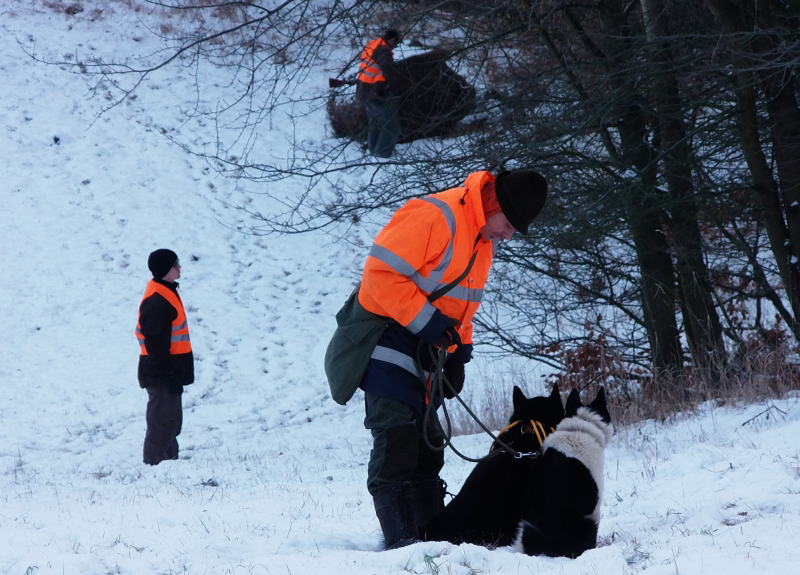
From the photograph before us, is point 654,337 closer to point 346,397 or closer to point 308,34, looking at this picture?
point 308,34

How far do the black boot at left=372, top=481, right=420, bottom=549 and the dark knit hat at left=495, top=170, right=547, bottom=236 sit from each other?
1386mm

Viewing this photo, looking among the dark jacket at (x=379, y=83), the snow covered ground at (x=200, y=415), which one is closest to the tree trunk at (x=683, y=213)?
the snow covered ground at (x=200, y=415)

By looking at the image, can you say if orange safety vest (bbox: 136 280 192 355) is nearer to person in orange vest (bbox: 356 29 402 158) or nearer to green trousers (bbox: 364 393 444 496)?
person in orange vest (bbox: 356 29 402 158)

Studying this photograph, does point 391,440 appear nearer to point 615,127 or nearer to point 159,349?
point 159,349

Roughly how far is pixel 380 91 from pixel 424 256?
6091 millimetres

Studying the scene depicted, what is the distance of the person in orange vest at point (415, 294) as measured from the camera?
10.7 feet

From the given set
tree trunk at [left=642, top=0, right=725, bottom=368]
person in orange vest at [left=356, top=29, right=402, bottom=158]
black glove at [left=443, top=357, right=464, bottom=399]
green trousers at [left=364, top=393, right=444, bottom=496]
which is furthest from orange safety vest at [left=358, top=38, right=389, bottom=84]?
green trousers at [left=364, top=393, right=444, bottom=496]

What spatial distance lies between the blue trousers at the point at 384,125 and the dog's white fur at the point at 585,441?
13.4 ft

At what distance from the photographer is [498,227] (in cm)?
346

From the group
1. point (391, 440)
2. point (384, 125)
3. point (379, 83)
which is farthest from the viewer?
point (379, 83)

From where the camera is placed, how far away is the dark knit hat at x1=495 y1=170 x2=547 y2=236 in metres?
3.31

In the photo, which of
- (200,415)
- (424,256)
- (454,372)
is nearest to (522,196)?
(424,256)

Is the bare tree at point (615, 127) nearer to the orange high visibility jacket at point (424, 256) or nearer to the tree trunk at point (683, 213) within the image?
the tree trunk at point (683, 213)

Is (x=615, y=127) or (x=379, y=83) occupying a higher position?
(x=379, y=83)
